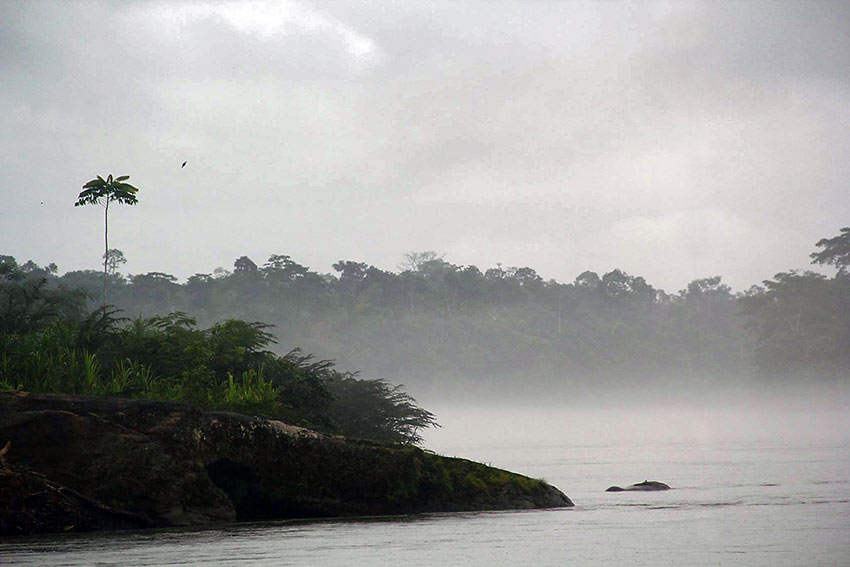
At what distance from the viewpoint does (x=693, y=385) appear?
153 meters

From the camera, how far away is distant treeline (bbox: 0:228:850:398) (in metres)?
120

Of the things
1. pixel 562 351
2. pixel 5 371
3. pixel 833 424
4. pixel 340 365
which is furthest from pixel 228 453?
pixel 562 351

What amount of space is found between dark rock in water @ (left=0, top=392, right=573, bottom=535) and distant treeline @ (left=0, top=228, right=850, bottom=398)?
4172 inches

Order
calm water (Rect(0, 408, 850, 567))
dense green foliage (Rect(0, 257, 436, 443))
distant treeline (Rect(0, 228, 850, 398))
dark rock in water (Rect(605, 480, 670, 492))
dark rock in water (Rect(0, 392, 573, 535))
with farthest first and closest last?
distant treeline (Rect(0, 228, 850, 398)) < dark rock in water (Rect(605, 480, 670, 492)) < dense green foliage (Rect(0, 257, 436, 443)) < dark rock in water (Rect(0, 392, 573, 535)) < calm water (Rect(0, 408, 850, 567))

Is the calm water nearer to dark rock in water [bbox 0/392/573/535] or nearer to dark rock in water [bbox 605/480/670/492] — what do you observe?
dark rock in water [bbox 605/480/670/492]

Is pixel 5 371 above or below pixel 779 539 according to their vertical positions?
above

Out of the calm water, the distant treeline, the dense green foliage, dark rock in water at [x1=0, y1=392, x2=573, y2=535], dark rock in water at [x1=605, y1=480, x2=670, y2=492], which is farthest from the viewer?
the distant treeline

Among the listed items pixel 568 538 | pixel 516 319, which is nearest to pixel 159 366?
pixel 568 538

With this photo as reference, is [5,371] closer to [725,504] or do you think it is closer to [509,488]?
[509,488]

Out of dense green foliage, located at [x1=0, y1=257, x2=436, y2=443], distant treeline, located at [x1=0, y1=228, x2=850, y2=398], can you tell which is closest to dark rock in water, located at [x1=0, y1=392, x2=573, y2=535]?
dense green foliage, located at [x1=0, y1=257, x2=436, y2=443]

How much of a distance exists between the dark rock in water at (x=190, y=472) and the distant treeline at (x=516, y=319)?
106 meters

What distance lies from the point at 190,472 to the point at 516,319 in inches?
5344

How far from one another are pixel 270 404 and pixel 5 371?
4288mm

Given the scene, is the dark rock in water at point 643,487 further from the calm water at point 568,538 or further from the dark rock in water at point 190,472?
the dark rock in water at point 190,472
